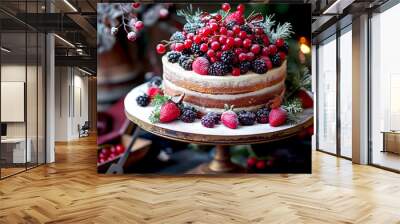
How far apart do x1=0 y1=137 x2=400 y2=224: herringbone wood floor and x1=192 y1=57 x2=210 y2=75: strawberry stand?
1.53 metres

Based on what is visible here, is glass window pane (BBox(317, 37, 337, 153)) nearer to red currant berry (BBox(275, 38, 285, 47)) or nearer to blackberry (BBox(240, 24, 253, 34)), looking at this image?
red currant berry (BBox(275, 38, 285, 47))

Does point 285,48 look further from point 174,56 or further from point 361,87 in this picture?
point 361,87

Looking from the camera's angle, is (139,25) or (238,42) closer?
(238,42)

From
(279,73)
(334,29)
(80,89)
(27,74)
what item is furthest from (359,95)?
(80,89)

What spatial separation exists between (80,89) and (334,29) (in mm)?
11115

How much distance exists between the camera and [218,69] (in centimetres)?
511

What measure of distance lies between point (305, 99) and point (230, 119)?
118 cm

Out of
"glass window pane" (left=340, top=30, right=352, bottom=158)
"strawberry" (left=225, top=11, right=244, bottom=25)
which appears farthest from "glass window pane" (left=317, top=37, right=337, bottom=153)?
"strawberry" (left=225, top=11, right=244, bottom=25)

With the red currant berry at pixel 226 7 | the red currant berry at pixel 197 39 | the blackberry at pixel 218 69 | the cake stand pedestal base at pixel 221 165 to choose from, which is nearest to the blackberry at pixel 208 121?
the cake stand pedestal base at pixel 221 165

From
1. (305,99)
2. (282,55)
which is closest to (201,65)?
(282,55)

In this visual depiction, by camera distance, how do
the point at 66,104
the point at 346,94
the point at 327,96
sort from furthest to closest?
the point at 66,104
the point at 327,96
the point at 346,94

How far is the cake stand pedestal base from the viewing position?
17.9ft

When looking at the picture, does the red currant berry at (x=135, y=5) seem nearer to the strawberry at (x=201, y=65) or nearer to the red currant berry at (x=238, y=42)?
the strawberry at (x=201, y=65)

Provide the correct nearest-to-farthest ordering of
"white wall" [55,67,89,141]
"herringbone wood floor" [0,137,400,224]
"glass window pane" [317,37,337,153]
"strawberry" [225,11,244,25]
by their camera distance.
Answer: "herringbone wood floor" [0,137,400,224] < "strawberry" [225,11,244,25] < "glass window pane" [317,37,337,153] < "white wall" [55,67,89,141]
